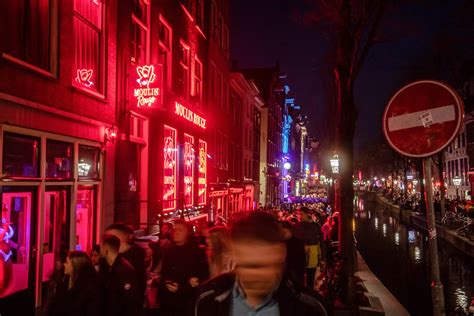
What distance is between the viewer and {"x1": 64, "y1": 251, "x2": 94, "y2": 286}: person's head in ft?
16.6

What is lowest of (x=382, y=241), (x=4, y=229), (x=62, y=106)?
(x=382, y=241)

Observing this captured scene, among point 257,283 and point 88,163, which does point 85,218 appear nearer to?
point 88,163

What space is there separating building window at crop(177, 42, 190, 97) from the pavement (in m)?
9.40

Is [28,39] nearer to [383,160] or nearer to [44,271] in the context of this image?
[44,271]

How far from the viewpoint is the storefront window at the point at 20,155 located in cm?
815

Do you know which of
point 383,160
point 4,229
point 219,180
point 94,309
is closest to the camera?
point 94,309

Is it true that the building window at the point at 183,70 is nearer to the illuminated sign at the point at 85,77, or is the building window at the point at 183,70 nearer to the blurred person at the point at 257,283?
the illuminated sign at the point at 85,77

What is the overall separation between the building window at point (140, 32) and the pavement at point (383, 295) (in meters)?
9.15

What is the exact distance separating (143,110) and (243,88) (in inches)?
858

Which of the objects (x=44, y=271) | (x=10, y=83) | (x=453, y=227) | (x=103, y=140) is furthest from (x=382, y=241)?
(x=10, y=83)

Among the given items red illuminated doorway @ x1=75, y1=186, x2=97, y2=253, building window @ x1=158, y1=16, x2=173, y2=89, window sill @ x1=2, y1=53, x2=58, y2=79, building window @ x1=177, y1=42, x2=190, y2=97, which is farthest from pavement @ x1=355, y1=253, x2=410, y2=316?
building window @ x1=177, y1=42, x2=190, y2=97

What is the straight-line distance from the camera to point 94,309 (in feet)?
16.2

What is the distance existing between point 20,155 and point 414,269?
48.9 ft

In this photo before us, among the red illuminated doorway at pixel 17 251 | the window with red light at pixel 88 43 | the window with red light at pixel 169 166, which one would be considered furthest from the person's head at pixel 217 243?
the window with red light at pixel 169 166
